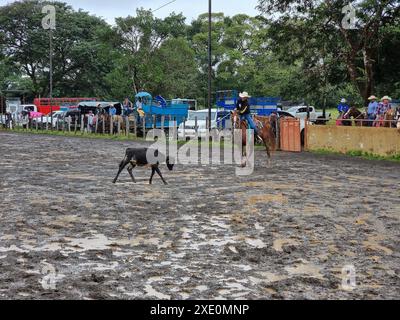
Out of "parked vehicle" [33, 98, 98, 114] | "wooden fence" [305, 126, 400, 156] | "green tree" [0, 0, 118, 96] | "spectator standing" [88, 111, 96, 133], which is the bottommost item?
"wooden fence" [305, 126, 400, 156]

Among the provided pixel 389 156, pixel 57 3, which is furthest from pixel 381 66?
pixel 57 3

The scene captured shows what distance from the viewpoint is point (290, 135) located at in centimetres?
2509

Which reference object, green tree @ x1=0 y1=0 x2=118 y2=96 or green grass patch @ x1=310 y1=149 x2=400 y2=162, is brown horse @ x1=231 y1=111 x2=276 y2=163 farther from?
green tree @ x1=0 y1=0 x2=118 y2=96

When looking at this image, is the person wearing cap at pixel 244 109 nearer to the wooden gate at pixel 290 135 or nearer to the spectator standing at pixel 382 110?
the spectator standing at pixel 382 110

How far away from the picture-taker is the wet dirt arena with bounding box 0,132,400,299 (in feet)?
19.2

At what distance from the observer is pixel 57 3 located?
6781cm

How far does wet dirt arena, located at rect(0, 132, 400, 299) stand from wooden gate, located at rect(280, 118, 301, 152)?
31.8ft

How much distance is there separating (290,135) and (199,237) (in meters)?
17.5

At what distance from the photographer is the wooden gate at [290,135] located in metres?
24.8

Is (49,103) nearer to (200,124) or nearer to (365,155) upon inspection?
(200,124)

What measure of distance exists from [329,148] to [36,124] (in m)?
27.7

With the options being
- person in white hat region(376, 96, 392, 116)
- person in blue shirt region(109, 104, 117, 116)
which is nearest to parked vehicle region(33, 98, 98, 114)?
person in blue shirt region(109, 104, 117, 116)

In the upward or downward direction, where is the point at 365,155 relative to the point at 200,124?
downward

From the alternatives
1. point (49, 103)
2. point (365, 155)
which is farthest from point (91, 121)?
point (365, 155)
